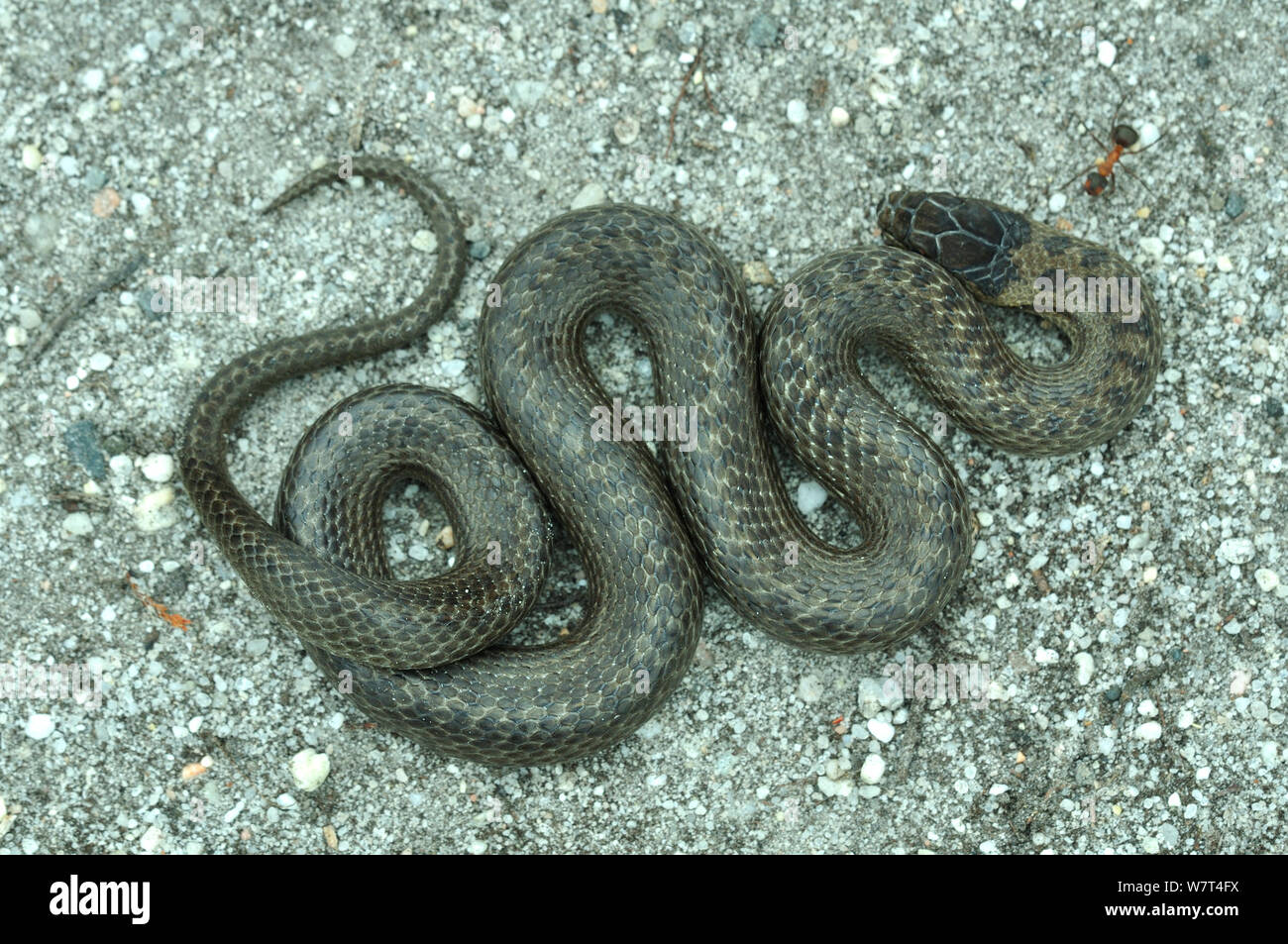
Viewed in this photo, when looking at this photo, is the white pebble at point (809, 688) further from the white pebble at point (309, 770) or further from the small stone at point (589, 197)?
the small stone at point (589, 197)

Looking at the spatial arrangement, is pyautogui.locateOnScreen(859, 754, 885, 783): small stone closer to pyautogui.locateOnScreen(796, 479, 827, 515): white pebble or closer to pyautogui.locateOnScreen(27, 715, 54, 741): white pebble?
pyautogui.locateOnScreen(796, 479, 827, 515): white pebble

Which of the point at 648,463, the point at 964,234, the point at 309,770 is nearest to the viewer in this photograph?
the point at 648,463

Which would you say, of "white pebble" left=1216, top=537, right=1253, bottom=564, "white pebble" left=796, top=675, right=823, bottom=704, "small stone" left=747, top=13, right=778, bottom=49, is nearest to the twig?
"small stone" left=747, top=13, right=778, bottom=49

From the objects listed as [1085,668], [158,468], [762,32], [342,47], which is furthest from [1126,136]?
[158,468]

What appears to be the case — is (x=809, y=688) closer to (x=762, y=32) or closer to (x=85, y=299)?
(x=762, y=32)

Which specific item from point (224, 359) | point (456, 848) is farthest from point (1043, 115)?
point (456, 848)

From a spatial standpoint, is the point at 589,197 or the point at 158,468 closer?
the point at 158,468

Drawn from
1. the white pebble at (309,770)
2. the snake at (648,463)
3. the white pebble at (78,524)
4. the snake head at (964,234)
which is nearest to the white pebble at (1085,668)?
the snake at (648,463)
